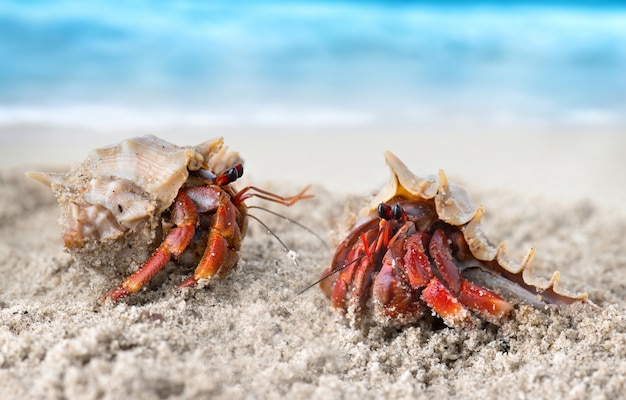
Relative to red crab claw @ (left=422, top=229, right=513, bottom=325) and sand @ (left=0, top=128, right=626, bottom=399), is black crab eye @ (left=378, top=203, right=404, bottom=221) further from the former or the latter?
sand @ (left=0, top=128, right=626, bottom=399)

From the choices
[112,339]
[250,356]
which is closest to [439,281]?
[250,356]

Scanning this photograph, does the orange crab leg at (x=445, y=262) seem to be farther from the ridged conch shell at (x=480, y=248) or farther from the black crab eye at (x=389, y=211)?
the black crab eye at (x=389, y=211)

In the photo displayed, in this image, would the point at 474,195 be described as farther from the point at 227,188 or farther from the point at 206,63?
the point at 206,63

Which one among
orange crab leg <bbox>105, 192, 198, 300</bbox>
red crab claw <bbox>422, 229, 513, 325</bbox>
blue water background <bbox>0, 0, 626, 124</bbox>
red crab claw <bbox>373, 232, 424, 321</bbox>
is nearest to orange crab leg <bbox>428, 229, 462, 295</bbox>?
red crab claw <bbox>422, 229, 513, 325</bbox>

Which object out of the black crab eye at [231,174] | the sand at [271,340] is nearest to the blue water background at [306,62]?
the sand at [271,340]

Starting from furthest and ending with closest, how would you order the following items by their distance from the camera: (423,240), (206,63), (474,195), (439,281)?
(206,63), (474,195), (423,240), (439,281)

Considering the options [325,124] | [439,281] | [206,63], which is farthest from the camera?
[206,63]
